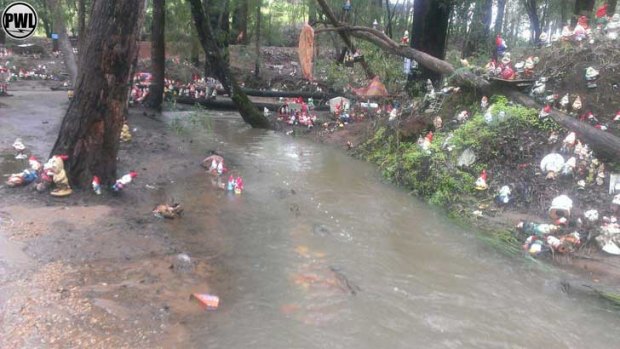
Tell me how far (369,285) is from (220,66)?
8.13 meters

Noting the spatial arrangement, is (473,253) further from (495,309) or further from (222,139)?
(222,139)

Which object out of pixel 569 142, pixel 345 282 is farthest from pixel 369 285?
pixel 569 142

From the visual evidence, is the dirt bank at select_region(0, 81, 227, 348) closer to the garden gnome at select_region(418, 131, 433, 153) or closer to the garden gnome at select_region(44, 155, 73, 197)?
the garden gnome at select_region(44, 155, 73, 197)

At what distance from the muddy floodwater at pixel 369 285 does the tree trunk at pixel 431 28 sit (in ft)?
21.5

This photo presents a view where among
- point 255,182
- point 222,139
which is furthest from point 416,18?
point 255,182

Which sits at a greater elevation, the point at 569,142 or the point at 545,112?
the point at 545,112

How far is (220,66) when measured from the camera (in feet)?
38.2

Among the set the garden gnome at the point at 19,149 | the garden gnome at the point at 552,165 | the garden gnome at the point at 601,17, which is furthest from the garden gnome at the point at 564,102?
the garden gnome at the point at 19,149

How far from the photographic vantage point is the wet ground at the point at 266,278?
3756mm

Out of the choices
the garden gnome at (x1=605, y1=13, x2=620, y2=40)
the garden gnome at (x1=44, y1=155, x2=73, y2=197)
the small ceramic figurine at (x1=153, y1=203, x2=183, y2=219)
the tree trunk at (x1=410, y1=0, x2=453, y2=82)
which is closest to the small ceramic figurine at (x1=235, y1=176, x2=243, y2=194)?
the small ceramic figurine at (x1=153, y1=203, x2=183, y2=219)

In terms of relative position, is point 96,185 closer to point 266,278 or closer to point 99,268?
point 99,268

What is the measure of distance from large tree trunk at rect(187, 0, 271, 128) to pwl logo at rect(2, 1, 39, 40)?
2992mm

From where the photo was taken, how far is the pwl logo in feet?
30.3

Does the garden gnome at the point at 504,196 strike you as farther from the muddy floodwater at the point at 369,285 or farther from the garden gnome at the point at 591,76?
the garden gnome at the point at 591,76
